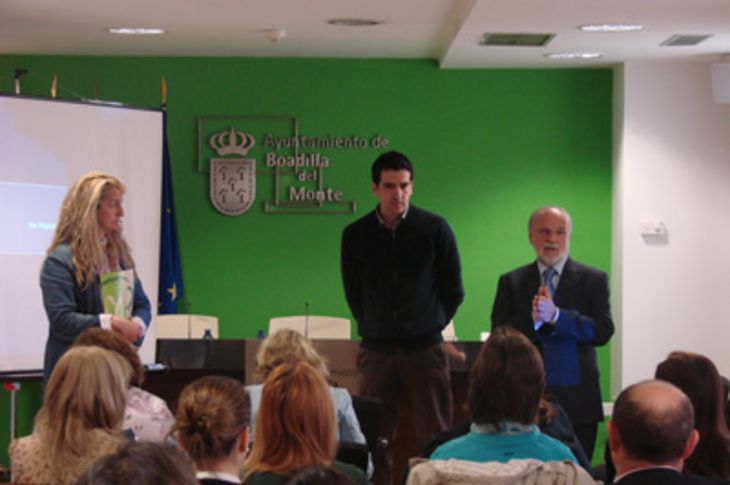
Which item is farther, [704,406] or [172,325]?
[172,325]

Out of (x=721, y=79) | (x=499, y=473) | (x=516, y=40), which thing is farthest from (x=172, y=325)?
(x=499, y=473)

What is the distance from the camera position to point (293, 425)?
10.9 feet

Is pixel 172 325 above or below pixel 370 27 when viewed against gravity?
below

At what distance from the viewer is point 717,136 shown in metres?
9.66

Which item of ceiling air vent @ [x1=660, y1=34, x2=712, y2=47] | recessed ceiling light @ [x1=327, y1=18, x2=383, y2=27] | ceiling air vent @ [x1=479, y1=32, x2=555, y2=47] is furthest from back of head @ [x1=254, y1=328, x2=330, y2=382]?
ceiling air vent @ [x1=660, y1=34, x2=712, y2=47]

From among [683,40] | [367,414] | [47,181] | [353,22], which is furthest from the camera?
[683,40]

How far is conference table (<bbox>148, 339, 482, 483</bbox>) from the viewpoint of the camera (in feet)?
21.8

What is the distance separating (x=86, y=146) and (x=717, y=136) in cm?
491

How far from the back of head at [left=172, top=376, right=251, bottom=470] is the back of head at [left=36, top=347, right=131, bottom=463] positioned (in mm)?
386

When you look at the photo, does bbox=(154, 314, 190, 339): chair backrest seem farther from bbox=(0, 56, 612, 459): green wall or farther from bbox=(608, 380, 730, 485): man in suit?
bbox=(608, 380, 730, 485): man in suit

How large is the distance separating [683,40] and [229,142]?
3656 millimetres

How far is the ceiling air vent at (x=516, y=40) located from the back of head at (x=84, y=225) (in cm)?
365

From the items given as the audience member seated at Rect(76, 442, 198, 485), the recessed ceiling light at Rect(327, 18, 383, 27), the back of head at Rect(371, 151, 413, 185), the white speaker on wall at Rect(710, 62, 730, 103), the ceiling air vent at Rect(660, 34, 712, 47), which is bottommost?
the audience member seated at Rect(76, 442, 198, 485)

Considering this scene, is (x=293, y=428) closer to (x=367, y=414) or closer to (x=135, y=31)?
(x=367, y=414)
